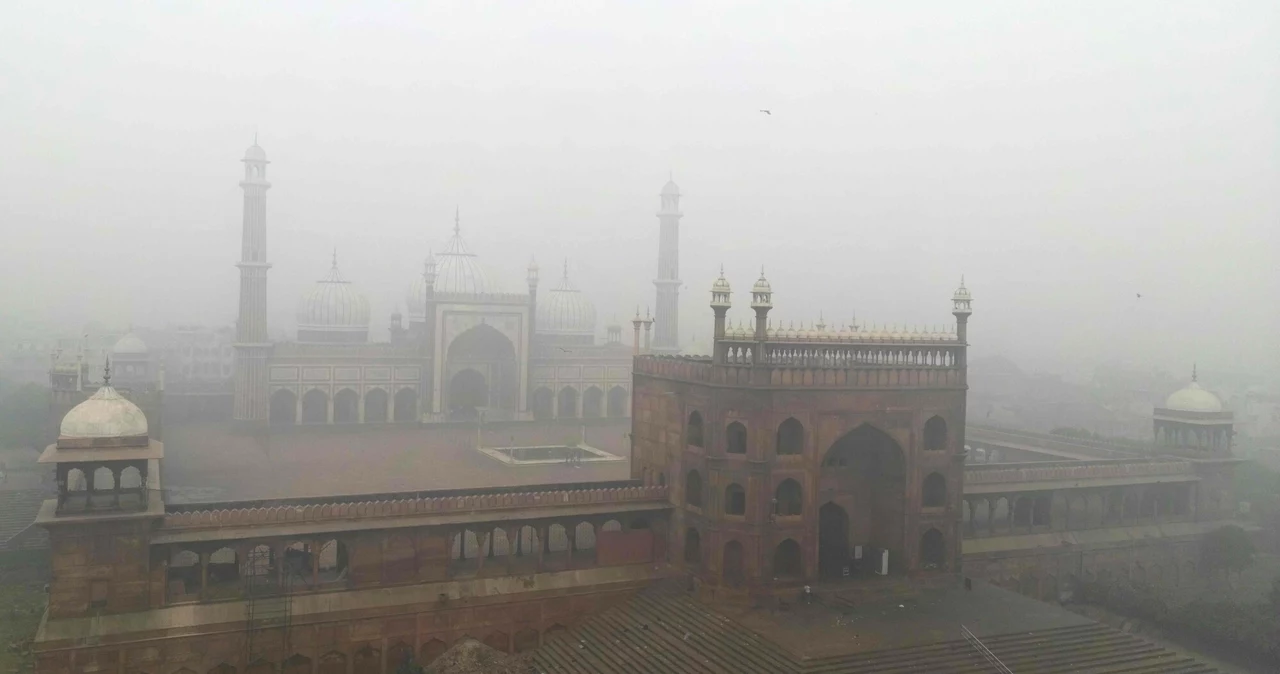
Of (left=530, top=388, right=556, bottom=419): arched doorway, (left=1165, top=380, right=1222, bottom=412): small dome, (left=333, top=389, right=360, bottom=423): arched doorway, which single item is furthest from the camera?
(left=530, top=388, right=556, bottom=419): arched doorway

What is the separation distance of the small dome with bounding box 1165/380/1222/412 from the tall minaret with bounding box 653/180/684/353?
24.8m

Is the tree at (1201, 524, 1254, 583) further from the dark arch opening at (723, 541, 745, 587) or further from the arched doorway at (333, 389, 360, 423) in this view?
the arched doorway at (333, 389, 360, 423)

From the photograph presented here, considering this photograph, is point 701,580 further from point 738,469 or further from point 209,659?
point 209,659

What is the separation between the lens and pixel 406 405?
1484 inches

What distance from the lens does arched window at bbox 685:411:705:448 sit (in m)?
16.2

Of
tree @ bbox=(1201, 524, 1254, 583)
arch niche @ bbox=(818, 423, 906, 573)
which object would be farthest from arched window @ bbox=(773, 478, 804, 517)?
tree @ bbox=(1201, 524, 1254, 583)

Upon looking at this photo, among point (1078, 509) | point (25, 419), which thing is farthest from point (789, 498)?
point (25, 419)

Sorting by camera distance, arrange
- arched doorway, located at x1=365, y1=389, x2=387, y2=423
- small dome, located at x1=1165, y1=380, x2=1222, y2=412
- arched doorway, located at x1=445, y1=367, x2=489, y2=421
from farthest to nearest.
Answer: arched doorway, located at x1=445, y1=367, x2=489, y2=421 → arched doorway, located at x1=365, y1=389, x2=387, y2=423 → small dome, located at x1=1165, y1=380, x2=1222, y2=412

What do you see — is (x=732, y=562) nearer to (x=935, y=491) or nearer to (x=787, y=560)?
(x=787, y=560)

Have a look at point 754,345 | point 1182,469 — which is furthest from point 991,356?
point 754,345

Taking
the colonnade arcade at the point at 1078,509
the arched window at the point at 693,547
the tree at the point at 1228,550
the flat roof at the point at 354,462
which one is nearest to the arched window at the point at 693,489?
the arched window at the point at 693,547

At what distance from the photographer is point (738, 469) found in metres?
15.4

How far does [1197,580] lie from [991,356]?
39.7 metres

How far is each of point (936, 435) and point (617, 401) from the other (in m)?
25.9
